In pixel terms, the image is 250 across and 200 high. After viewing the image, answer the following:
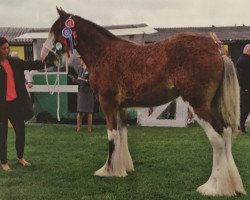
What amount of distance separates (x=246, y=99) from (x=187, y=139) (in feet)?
8.24

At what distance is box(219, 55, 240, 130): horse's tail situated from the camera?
5680 millimetres

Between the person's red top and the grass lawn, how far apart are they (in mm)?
1173

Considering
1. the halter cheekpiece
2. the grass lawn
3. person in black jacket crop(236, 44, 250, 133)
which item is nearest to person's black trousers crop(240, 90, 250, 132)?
person in black jacket crop(236, 44, 250, 133)

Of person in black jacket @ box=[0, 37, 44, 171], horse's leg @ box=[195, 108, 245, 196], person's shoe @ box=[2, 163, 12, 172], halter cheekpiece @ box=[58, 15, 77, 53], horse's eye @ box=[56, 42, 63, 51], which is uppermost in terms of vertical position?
halter cheekpiece @ box=[58, 15, 77, 53]

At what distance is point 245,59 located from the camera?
11.9m

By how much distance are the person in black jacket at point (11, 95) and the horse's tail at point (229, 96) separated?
10.5ft

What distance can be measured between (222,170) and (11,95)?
3.69 meters

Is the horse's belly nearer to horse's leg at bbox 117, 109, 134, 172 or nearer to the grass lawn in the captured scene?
horse's leg at bbox 117, 109, 134, 172

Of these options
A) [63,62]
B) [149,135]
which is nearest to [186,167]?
[63,62]

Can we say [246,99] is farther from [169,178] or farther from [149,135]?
[169,178]

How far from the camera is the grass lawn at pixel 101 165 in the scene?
5809mm

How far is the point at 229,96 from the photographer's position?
5711 mm

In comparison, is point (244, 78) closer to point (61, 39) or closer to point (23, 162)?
point (61, 39)

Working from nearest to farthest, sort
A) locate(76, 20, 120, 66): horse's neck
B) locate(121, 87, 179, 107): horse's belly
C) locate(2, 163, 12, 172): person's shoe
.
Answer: locate(121, 87, 179, 107): horse's belly
locate(76, 20, 120, 66): horse's neck
locate(2, 163, 12, 172): person's shoe
